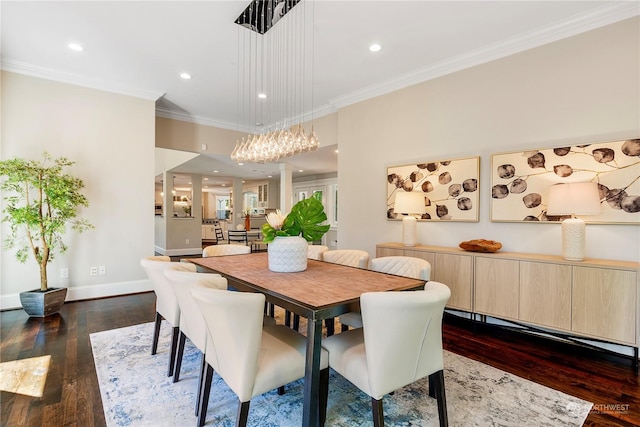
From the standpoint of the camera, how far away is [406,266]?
8.30 feet

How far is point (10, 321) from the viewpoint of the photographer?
11.1 feet

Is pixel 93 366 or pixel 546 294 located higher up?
pixel 546 294

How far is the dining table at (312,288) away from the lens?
4.89 ft

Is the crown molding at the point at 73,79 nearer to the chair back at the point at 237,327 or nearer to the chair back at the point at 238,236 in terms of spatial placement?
the chair back at the point at 238,236

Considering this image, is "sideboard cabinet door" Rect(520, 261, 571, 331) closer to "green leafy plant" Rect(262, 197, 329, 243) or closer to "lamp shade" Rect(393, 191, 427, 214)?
"lamp shade" Rect(393, 191, 427, 214)

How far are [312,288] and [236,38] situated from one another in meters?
2.79

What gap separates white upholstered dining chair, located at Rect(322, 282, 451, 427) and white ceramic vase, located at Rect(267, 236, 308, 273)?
888mm

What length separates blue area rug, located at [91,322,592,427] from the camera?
1814 millimetres

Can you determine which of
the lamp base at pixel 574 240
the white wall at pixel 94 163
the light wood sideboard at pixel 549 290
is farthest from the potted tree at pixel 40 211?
the lamp base at pixel 574 240

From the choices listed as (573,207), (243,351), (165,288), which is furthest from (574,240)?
(165,288)

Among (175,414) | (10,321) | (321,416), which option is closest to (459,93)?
(321,416)

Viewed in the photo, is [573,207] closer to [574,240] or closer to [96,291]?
[574,240]

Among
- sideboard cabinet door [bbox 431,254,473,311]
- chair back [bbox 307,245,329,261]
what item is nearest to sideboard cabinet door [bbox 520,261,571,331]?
sideboard cabinet door [bbox 431,254,473,311]

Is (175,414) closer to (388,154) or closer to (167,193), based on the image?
(388,154)
